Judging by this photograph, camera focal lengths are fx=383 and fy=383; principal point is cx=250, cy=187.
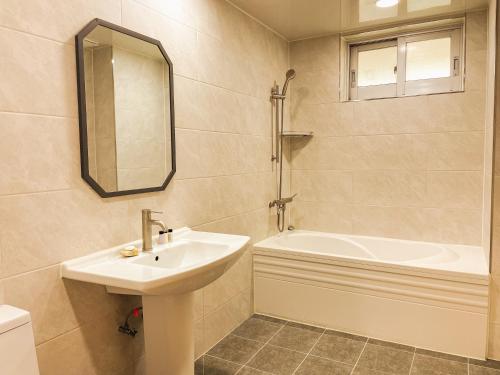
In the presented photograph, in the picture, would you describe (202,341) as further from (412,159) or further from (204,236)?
(412,159)

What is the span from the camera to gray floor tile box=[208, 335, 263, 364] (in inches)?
98.3

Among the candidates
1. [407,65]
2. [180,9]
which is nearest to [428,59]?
[407,65]

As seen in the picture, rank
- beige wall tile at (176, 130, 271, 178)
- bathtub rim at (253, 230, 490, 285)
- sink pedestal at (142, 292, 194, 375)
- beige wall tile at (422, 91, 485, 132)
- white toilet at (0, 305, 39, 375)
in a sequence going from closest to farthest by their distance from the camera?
1. white toilet at (0, 305, 39, 375)
2. sink pedestal at (142, 292, 194, 375)
3. beige wall tile at (176, 130, 271, 178)
4. bathtub rim at (253, 230, 490, 285)
5. beige wall tile at (422, 91, 485, 132)

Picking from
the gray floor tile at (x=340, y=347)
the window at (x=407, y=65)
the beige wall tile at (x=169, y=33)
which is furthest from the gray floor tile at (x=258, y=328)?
the window at (x=407, y=65)

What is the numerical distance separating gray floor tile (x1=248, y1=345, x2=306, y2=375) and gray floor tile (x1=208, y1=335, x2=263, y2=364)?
2.4 inches

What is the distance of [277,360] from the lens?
2459 millimetres

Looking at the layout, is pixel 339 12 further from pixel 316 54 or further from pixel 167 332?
pixel 167 332

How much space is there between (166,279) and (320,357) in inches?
61.0

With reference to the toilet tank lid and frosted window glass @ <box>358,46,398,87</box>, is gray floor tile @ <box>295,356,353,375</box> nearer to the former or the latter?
the toilet tank lid

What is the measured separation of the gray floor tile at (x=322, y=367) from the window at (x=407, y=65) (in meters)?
2.23

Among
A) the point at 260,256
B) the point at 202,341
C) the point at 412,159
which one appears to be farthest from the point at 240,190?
the point at 412,159

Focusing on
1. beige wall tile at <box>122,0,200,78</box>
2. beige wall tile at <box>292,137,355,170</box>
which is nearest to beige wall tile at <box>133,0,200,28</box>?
beige wall tile at <box>122,0,200,78</box>

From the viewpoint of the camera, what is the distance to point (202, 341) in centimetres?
251

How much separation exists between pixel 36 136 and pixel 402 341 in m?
2.54
